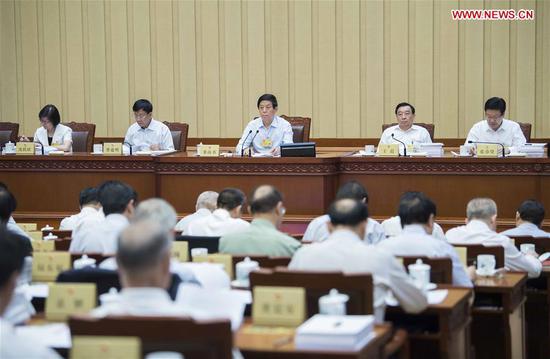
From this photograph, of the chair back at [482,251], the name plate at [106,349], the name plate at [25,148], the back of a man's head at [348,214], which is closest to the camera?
the name plate at [106,349]

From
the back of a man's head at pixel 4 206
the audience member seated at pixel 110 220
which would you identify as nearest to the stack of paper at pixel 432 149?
the audience member seated at pixel 110 220

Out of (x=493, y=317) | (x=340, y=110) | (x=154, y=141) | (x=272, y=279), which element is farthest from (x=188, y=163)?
(x=272, y=279)

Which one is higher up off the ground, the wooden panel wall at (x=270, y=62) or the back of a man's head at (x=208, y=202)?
the wooden panel wall at (x=270, y=62)

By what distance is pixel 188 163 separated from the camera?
8.65 meters

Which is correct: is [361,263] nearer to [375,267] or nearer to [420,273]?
[375,267]

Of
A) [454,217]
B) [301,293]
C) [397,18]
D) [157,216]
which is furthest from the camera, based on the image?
[397,18]

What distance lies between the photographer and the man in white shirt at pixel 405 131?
915 centimetres

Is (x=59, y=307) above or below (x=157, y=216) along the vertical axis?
below

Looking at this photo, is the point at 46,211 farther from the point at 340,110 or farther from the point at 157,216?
the point at 157,216

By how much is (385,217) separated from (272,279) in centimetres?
471

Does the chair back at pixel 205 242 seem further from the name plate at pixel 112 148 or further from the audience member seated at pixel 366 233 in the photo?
the name plate at pixel 112 148

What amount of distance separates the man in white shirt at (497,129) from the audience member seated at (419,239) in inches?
171

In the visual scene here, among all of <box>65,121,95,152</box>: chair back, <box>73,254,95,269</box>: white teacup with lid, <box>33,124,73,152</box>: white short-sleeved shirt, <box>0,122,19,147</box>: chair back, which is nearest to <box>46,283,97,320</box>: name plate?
<box>73,254,95,269</box>: white teacup with lid

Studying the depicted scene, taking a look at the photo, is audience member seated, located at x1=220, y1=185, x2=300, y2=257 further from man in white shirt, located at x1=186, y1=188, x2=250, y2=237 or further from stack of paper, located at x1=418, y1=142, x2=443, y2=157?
stack of paper, located at x1=418, y1=142, x2=443, y2=157
